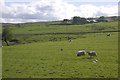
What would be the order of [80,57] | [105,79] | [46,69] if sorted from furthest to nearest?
[80,57]
[46,69]
[105,79]

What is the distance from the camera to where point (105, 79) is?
26.9 metres

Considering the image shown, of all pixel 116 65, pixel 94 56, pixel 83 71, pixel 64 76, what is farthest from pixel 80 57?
pixel 64 76

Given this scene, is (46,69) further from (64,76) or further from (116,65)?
(116,65)

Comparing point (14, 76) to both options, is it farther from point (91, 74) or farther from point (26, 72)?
point (91, 74)

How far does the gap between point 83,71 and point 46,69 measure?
14.8 ft

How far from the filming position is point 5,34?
4560 inches

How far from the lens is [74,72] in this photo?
31000 millimetres

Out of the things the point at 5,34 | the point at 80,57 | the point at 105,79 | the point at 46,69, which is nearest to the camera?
the point at 105,79

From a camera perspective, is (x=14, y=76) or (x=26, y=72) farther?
(x=26, y=72)

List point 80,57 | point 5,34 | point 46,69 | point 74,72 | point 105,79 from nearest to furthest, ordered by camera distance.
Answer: point 105,79
point 74,72
point 46,69
point 80,57
point 5,34

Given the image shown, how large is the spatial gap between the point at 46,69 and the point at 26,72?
2585 mm

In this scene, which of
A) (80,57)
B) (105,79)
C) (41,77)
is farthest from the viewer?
(80,57)

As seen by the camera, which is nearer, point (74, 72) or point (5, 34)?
point (74, 72)

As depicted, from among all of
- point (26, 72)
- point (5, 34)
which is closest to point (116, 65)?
point (26, 72)
